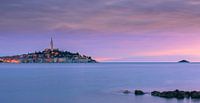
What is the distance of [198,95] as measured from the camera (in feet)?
122

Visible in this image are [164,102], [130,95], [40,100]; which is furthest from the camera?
[130,95]

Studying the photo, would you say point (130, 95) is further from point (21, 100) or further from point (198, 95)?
point (21, 100)

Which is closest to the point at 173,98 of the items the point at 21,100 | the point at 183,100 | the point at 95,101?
the point at 183,100

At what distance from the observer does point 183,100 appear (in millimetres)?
36156

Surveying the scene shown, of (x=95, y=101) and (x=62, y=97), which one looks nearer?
(x=95, y=101)

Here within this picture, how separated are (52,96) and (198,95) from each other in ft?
54.1

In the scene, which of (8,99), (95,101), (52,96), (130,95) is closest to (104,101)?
(95,101)

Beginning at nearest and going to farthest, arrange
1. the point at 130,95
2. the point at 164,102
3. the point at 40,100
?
the point at 164,102 → the point at 40,100 → the point at 130,95

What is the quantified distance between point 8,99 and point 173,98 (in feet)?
58.2

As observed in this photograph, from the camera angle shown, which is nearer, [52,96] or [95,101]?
[95,101]

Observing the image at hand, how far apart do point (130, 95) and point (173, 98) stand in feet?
18.4

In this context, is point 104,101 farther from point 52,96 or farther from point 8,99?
point 8,99

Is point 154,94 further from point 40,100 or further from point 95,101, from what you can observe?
point 40,100

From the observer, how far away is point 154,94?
40.4 meters
